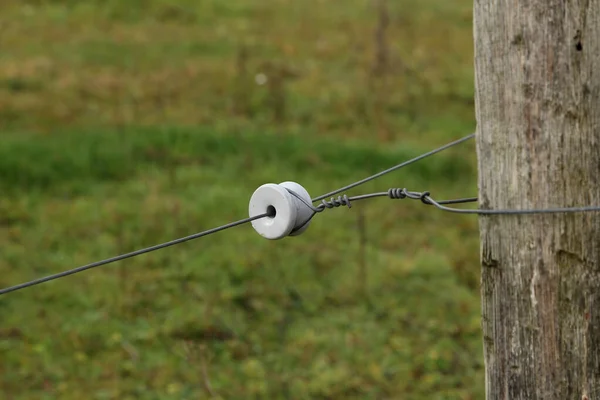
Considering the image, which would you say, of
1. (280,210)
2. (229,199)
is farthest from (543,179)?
(229,199)

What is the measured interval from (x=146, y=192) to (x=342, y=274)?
205cm

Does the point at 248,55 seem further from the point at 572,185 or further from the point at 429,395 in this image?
the point at 572,185

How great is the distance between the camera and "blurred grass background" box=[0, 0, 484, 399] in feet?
16.7

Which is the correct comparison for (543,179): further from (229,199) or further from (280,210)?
(229,199)

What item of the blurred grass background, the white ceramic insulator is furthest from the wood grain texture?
the blurred grass background

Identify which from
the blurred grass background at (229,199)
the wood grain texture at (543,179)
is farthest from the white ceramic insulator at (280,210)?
the blurred grass background at (229,199)

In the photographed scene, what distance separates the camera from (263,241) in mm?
6738

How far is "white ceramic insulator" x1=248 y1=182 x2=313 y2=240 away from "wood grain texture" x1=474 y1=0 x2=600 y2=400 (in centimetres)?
49

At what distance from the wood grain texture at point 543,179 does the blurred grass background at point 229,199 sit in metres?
2.75

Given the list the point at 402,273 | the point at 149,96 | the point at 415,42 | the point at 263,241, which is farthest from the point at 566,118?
the point at 415,42

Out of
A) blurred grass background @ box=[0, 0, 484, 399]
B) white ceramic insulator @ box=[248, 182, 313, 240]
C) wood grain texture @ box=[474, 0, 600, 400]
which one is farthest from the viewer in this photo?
blurred grass background @ box=[0, 0, 484, 399]

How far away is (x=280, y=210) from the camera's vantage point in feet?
7.63

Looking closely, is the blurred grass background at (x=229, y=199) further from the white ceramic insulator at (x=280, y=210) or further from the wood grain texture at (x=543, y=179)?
the wood grain texture at (x=543, y=179)

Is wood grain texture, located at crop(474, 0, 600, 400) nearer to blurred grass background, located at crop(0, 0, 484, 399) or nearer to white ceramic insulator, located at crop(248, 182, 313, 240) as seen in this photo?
white ceramic insulator, located at crop(248, 182, 313, 240)
